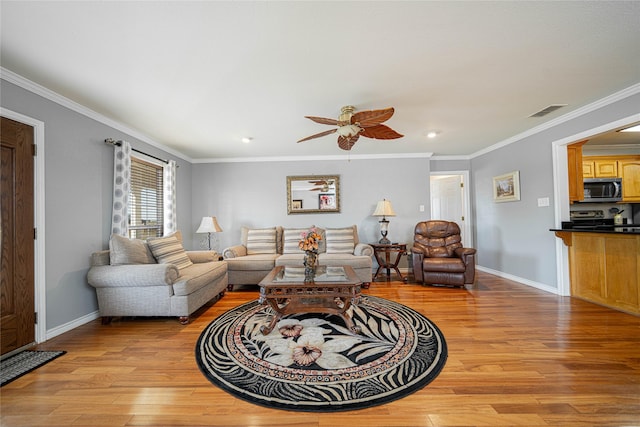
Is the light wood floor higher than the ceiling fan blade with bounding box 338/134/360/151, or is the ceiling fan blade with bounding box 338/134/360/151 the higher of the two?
the ceiling fan blade with bounding box 338/134/360/151

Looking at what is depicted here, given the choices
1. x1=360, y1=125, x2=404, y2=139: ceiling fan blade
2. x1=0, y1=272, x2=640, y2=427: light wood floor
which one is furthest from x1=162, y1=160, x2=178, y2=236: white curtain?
x1=360, y1=125, x2=404, y2=139: ceiling fan blade

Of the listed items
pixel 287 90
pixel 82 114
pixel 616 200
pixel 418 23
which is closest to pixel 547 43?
pixel 418 23

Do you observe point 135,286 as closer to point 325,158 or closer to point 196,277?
point 196,277

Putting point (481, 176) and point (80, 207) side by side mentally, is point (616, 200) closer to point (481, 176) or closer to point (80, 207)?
point (481, 176)

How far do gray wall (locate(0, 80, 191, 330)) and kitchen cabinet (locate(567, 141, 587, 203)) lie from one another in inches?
238

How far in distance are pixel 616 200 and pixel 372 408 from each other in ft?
18.1

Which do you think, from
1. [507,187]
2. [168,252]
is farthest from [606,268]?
[168,252]

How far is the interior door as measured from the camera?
507cm

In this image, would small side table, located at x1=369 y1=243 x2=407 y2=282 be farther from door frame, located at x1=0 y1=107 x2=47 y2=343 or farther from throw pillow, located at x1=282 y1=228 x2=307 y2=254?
door frame, located at x1=0 y1=107 x2=47 y2=343

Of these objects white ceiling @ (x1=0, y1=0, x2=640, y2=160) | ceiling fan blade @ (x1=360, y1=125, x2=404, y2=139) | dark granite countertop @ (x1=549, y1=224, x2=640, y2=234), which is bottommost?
dark granite countertop @ (x1=549, y1=224, x2=640, y2=234)

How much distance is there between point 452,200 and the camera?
17.4 ft

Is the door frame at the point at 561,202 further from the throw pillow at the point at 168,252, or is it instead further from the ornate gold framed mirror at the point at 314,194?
the throw pillow at the point at 168,252

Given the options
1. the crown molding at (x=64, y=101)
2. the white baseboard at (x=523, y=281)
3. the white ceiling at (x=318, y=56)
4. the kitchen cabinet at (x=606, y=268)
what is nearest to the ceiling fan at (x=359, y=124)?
the white ceiling at (x=318, y=56)

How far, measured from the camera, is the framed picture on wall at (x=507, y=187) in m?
3.91
